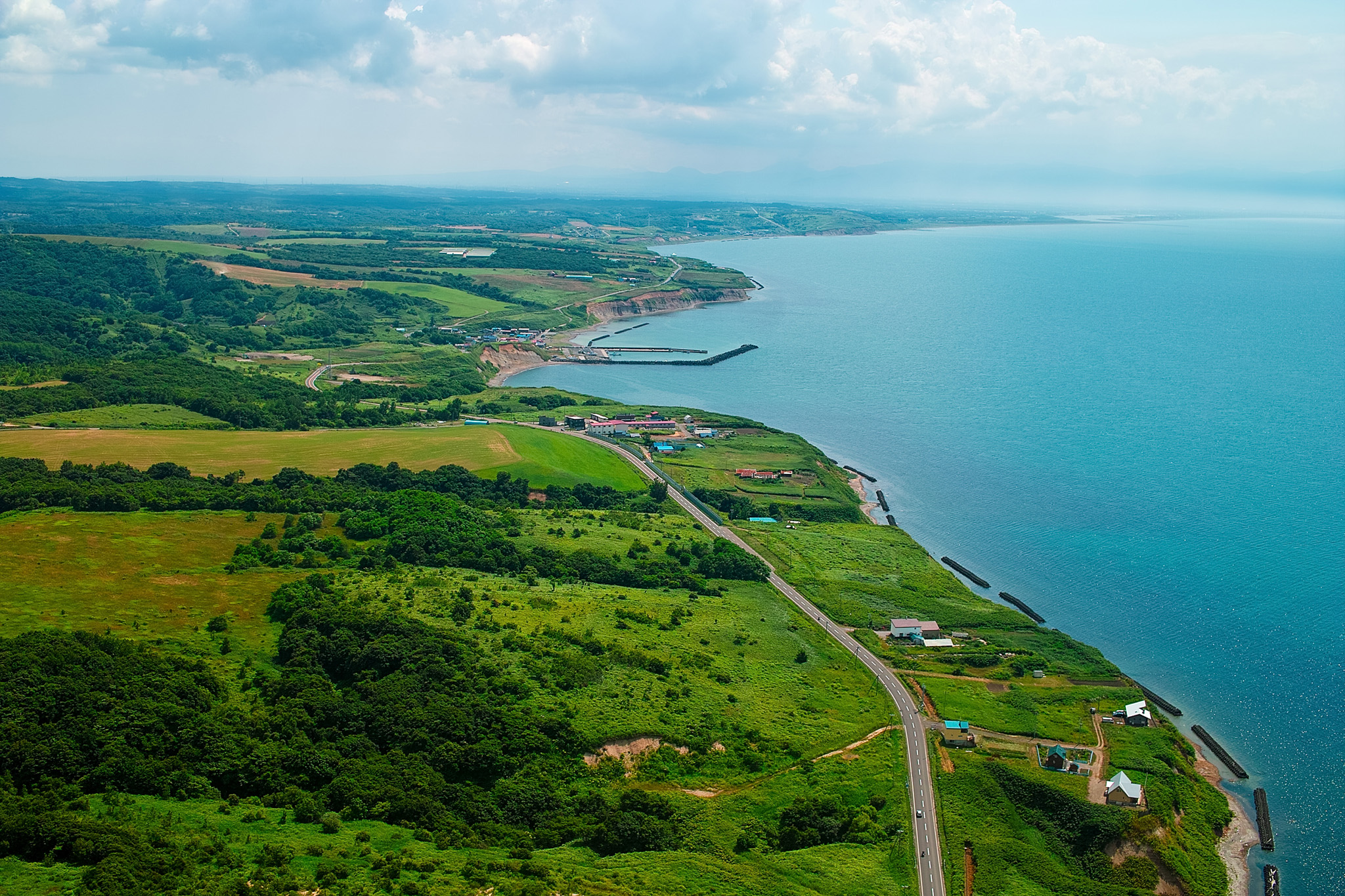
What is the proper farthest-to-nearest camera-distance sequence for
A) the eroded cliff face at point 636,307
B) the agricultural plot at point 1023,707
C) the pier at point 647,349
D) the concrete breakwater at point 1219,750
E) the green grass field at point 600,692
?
1. the eroded cliff face at point 636,307
2. the pier at point 647,349
3. the agricultural plot at point 1023,707
4. the concrete breakwater at point 1219,750
5. the green grass field at point 600,692

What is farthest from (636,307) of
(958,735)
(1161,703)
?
(958,735)

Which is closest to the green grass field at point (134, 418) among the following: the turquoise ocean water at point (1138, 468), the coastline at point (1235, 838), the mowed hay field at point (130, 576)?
the mowed hay field at point (130, 576)

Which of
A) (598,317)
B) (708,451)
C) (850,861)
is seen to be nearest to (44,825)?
(850,861)

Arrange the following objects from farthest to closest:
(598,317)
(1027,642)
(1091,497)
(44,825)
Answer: (598,317) < (1091,497) < (1027,642) < (44,825)

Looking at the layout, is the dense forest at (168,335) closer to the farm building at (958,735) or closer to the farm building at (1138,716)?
the farm building at (958,735)

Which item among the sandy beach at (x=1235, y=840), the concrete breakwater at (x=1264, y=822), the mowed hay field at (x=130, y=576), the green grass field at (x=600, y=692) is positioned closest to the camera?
the green grass field at (x=600, y=692)

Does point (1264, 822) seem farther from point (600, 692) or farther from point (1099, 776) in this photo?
point (600, 692)

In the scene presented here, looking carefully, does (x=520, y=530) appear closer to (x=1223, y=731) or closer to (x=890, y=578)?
(x=890, y=578)
